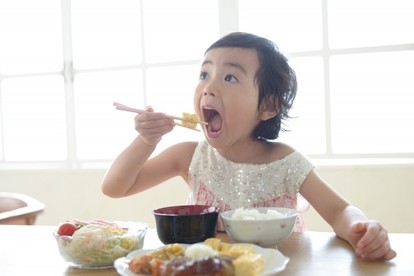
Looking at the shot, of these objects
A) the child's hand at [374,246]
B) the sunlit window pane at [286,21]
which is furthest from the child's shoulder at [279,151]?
the sunlit window pane at [286,21]

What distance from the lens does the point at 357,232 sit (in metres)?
0.84

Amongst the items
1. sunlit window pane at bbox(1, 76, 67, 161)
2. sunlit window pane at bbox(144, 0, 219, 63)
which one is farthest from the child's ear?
sunlit window pane at bbox(1, 76, 67, 161)

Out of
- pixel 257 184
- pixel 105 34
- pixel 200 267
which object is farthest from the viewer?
pixel 105 34

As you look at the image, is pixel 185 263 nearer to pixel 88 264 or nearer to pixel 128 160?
pixel 88 264

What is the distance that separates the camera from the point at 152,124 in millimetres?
1036

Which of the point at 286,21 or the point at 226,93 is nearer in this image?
the point at 226,93

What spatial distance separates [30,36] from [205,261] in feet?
8.90

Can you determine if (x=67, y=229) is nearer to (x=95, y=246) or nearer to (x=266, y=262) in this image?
(x=95, y=246)

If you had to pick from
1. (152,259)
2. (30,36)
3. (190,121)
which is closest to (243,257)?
(152,259)

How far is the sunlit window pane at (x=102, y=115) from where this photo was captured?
2.78 meters

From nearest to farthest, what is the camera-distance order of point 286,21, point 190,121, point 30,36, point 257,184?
point 190,121 < point 257,184 < point 286,21 < point 30,36

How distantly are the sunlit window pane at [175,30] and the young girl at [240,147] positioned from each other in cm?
139

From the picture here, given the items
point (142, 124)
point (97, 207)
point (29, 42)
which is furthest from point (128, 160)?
point (29, 42)

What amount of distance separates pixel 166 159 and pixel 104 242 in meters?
0.59
